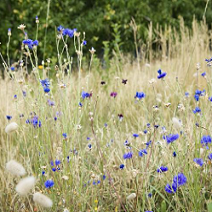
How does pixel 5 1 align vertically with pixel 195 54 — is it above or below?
above

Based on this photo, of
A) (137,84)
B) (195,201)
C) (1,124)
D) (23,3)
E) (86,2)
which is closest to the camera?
(195,201)

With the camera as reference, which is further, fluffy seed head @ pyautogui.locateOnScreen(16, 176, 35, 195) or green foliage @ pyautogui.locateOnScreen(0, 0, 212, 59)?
green foliage @ pyautogui.locateOnScreen(0, 0, 212, 59)

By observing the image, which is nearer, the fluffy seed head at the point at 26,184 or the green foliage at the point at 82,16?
the fluffy seed head at the point at 26,184

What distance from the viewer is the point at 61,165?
1.70m

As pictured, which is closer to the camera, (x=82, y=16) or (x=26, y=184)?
(x=26, y=184)

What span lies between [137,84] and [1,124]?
177 centimetres

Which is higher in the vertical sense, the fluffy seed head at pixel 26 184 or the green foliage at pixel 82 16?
the green foliage at pixel 82 16

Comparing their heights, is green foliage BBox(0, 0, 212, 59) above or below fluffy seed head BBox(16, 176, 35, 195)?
above

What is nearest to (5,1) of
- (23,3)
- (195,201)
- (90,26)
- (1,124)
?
(23,3)

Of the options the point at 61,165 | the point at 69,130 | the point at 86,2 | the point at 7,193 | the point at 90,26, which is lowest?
the point at 7,193

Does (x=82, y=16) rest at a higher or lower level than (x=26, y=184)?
higher

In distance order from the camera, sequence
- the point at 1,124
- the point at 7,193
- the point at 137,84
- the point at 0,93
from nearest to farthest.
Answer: the point at 7,193, the point at 1,124, the point at 0,93, the point at 137,84

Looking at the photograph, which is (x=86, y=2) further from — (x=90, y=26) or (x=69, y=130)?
(x=69, y=130)

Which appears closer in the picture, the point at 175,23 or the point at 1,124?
the point at 1,124
